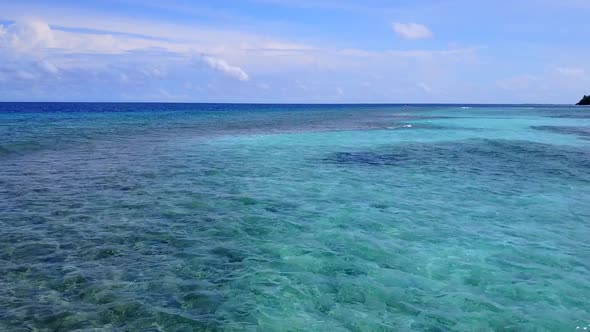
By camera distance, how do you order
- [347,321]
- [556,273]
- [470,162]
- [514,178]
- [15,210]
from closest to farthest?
[347,321]
[556,273]
[15,210]
[514,178]
[470,162]

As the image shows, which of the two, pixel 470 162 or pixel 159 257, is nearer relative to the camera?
pixel 159 257

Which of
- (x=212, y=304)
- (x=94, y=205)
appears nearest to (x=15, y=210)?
(x=94, y=205)

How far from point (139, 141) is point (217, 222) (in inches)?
910

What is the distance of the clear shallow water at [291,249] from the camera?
734cm

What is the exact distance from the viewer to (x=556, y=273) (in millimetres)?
9086

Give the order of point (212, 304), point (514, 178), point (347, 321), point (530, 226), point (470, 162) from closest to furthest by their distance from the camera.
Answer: point (347, 321)
point (212, 304)
point (530, 226)
point (514, 178)
point (470, 162)

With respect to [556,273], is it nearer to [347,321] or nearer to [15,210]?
[347,321]

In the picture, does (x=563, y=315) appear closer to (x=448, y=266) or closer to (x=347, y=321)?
(x=448, y=266)

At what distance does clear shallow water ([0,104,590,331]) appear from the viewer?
734 centimetres

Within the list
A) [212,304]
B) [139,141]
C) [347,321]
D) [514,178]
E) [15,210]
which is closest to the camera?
[347,321]

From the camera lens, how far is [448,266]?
30.9 feet

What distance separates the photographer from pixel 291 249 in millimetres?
10281

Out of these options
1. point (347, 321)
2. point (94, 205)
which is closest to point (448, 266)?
point (347, 321)

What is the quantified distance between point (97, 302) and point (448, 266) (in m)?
6.74
